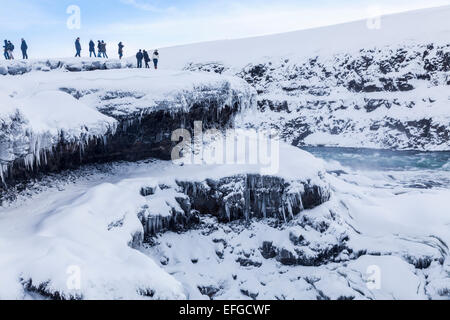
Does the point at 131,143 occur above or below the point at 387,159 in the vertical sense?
above

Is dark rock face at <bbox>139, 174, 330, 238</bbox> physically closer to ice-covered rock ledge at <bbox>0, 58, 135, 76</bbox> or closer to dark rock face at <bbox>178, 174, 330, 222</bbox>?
dark rock face at <bbox>178, 174, 330, 222</bbox>

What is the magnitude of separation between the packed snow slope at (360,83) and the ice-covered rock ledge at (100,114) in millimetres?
16199

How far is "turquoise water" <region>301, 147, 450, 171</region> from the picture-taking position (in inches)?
822

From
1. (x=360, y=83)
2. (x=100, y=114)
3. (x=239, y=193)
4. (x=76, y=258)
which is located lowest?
(x=239, y=193)

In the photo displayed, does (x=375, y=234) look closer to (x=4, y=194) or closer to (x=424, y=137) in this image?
(x=4, y=194)

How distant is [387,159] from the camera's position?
22.9m

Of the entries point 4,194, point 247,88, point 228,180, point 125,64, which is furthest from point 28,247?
point 125,64

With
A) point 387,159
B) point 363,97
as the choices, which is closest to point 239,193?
point 387,159

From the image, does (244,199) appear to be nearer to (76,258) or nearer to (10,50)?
(76,258)

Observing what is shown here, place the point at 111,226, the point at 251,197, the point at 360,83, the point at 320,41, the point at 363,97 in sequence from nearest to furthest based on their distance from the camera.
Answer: the point at 111,226 < the point at 251,197 < the point at 363,97 < the point at 360,83 < the point at 320,41

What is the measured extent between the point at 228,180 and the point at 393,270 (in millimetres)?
5001

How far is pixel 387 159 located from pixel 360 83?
10212mm

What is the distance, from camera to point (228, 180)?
35.7 feet

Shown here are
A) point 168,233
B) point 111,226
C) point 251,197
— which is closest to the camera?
point 111,226
